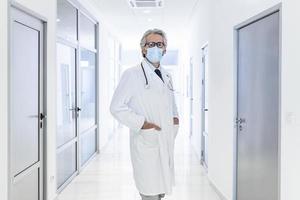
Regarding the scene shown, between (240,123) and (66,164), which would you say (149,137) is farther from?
(66,164)

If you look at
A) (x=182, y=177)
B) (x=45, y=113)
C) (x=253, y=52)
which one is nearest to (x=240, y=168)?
(x=253, y=52)

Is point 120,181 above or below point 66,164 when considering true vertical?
below

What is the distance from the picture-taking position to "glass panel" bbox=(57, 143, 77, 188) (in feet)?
16.1

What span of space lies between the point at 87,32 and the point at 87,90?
3.61 feet

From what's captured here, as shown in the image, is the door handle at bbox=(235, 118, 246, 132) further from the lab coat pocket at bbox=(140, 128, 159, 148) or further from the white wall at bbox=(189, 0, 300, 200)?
the lab coat pocket at bbox=(140, 128, 159, 148)

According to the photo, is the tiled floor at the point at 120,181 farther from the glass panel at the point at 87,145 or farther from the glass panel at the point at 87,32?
the glass panel at the point at 87,32

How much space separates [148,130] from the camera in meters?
2.31

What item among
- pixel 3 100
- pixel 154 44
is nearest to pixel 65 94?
pixel 3 100

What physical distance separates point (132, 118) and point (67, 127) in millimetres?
3225

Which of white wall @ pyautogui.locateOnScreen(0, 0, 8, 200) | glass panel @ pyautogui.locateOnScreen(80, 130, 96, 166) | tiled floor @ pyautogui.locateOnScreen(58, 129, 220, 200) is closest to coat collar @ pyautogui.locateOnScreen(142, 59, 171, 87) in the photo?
white wall @ pyautogui.locateOnScreen(0, 0, 8, 200)

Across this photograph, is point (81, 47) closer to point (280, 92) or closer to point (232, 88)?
point (232, 88)

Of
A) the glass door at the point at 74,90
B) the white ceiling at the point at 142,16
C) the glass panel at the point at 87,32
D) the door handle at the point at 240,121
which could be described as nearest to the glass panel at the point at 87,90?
the glass door at the point at 74,90

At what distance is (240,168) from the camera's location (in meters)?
3.95

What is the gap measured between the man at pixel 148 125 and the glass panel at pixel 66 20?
2703 mm
